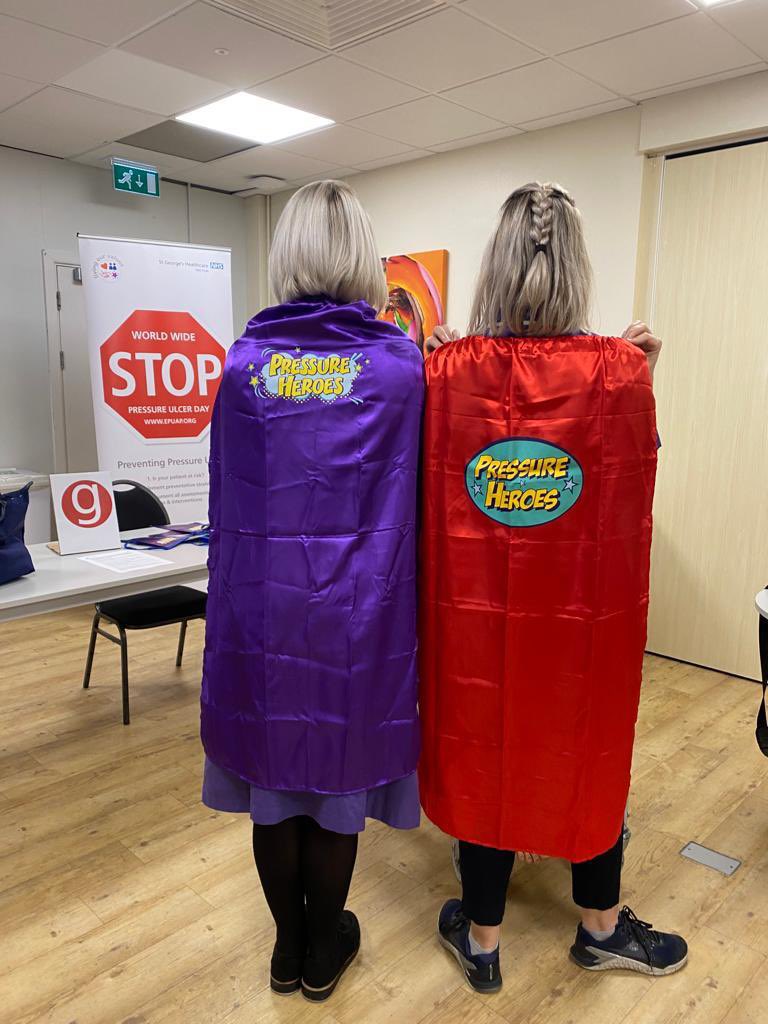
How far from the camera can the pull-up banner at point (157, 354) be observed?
438 cm

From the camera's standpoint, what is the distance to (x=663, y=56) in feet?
10.2

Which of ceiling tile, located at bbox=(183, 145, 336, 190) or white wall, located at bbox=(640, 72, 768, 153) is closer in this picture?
white wall, located at bbox=(640, 72, 768, 153)

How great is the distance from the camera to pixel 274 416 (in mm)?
1417

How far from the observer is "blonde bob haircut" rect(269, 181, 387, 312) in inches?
57.2

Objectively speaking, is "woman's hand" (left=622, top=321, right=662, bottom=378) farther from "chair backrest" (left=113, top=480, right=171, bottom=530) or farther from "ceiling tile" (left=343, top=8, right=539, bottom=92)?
"chair backrest" (left=113, top=480, right=171, bottom=530)

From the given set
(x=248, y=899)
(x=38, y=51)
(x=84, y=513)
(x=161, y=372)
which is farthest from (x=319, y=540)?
(x=161, y=372)

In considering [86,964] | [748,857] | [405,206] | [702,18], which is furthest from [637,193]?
[86,964]

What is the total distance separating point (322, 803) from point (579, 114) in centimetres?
356

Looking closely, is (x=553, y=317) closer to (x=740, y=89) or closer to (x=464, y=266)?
(x=740, y=89)

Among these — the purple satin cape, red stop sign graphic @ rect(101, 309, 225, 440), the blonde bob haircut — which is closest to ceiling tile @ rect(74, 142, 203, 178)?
red stop sign graphic @ rect(101, 309, 225, 440)

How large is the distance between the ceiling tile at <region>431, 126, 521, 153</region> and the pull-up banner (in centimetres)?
143

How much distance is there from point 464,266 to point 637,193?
111 centimetres

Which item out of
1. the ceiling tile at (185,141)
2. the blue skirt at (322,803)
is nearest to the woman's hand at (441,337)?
the blue skirt at (322,803)

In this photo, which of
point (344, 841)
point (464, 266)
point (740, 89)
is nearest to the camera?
point (344, 841)
